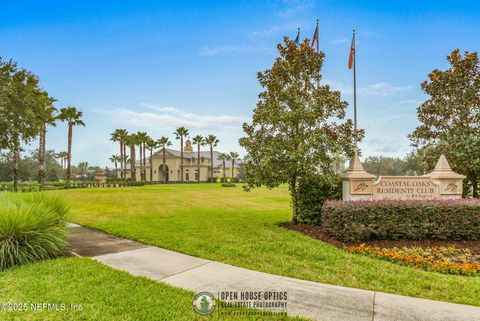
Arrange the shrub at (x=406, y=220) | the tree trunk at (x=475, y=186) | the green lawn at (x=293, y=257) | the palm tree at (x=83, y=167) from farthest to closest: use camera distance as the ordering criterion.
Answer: the palm tree at (x=83, y=167) → the tree trunk at (x=475, y=186) → the shrub at (x=406, y=220) → the green lawn at (x=293, y=257)

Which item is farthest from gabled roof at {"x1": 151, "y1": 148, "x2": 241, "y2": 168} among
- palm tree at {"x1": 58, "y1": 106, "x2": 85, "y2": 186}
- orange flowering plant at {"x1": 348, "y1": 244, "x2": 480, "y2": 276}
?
orange flowering plant at {"x1": 348, "y1": 244, "x2": 480, "y2": 276}


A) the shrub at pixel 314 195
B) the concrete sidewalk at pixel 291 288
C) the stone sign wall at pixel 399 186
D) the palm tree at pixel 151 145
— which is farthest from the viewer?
the palm tree at pixel 151 145

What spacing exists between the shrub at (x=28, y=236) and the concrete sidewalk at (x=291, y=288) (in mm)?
711

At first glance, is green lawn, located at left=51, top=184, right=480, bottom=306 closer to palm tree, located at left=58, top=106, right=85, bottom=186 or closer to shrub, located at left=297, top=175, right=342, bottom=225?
shrub, located at left=297, top=175, right=342, bottom=225

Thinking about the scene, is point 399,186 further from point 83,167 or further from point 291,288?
point 83,167

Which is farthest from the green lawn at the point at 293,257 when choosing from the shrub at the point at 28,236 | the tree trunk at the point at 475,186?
the tree trunk at the point at 475,186

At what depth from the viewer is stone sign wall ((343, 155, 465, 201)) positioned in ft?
30.6

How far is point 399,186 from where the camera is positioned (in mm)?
9453

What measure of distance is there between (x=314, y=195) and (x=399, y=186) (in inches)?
107

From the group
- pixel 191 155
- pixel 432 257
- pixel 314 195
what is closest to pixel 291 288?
pixel 432 257

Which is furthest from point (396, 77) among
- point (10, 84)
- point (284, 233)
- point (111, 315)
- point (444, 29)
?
point (10, 84)

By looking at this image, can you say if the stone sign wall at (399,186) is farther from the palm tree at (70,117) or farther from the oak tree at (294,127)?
the palm tree at (70,117)

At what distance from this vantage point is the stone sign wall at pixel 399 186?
30.6 feet

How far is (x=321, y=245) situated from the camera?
738cm
